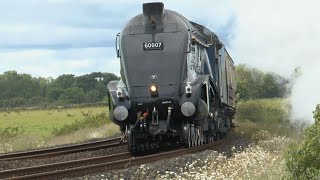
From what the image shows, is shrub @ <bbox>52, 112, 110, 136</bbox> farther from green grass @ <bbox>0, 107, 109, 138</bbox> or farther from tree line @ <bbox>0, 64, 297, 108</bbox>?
tree line @ <bbox>0, 64, 297, 108</bbox>

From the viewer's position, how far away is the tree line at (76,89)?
133 ft

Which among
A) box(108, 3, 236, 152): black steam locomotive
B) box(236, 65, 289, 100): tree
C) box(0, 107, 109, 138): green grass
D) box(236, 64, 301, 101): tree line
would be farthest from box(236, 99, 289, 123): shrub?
box(108, 3, 236, 152): black steam locomotive

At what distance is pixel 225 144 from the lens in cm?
1766

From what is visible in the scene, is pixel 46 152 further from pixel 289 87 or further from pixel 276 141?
pixel 289 87

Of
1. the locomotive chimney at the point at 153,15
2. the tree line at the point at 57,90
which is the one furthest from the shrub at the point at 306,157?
the tree line at the point at 57,90

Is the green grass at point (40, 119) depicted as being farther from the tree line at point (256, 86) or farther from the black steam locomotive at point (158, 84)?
the black steam locomotive at point (158, 84)

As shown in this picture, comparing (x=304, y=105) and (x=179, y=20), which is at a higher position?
(x=179, y=20)

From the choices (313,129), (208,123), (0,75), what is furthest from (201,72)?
(0,75)

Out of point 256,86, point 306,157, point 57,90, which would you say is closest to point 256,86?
point 256,86

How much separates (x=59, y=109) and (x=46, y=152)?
38331mm

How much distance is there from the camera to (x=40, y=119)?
152 feet

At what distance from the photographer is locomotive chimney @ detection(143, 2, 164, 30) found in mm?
14141

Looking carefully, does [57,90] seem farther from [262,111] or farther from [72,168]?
[72,168]

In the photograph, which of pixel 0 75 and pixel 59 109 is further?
pixel 0 75
